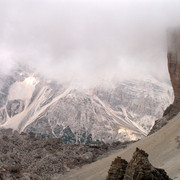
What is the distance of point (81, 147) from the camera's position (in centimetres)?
11719

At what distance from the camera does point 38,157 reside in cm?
9831

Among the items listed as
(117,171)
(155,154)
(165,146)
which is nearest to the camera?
(117,171)

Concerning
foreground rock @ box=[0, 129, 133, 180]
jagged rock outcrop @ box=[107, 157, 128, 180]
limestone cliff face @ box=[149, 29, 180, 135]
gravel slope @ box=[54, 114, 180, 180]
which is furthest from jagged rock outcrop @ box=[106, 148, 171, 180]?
limestone cliff face @ box=[149, 29, 180, 135]

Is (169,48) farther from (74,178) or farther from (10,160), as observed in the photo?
(10,160)

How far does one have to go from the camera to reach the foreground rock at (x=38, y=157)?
8112cm

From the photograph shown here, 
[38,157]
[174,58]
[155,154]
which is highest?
[174,58]

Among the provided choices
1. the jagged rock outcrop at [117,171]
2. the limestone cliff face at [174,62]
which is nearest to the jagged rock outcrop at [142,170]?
the jagged rock outcrop at [117,171]

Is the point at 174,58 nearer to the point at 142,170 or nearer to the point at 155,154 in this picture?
the point at 155,154

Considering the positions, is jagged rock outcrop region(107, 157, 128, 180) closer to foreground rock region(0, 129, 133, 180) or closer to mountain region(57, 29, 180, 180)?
mountain region(57, 29, 180, 180)

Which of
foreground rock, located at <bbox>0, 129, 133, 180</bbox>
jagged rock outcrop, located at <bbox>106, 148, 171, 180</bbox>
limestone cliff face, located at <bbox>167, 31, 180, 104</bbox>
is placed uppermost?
jagged rock outcrop, located at <bbox>106, 148, 171, 180</bbox>

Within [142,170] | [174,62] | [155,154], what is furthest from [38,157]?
[142,170]

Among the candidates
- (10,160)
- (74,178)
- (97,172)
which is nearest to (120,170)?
(97,172)

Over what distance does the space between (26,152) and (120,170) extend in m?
61.7

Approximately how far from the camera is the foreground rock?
266 ft
